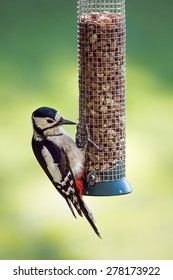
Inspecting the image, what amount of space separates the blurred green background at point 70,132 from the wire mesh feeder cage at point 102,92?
224cm

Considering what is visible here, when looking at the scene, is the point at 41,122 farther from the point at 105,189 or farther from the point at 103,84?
the point at 105,189

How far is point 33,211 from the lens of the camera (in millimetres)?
8992

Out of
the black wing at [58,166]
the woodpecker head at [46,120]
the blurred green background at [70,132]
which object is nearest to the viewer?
the woodpecker head at [46,120]

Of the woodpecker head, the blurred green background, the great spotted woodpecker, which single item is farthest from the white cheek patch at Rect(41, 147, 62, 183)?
the blurred green background

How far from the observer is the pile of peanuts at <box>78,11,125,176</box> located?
5.89m

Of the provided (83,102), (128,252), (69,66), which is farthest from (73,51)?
(83,102)

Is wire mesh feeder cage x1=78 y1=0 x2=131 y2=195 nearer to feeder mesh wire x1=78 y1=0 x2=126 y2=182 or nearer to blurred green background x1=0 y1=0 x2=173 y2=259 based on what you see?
feeder mesh wire x1=78 y1=0 x2=126 y2=182

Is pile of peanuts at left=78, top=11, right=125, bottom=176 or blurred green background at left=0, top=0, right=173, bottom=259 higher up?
pile of peanuts at left=78, top=11, right=125, bottom=176

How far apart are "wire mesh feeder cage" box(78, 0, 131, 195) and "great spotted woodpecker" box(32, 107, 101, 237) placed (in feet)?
0.19

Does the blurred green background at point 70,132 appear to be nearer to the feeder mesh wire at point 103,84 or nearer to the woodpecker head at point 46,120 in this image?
the feeder mesh wire at point 103,84

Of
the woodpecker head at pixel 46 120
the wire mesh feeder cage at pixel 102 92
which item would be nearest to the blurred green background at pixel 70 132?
the wire mesh feeder cage at pixel 102 92

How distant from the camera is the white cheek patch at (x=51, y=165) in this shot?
5941mm

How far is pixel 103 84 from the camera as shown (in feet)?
19.5

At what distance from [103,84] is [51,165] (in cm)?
50
